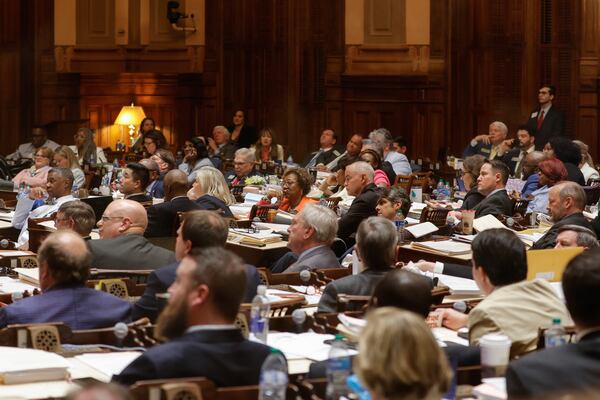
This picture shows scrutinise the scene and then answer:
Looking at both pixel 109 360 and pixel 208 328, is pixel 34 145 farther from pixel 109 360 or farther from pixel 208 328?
pixel 208 328

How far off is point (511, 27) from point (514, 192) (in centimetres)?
649

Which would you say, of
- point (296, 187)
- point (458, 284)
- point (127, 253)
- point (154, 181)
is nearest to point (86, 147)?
point (154, 181)

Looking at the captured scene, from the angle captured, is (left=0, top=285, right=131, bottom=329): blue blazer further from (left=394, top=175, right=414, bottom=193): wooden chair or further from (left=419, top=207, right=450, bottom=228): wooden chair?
(left=394, top=175, right=414, bottom=193): wooden chair

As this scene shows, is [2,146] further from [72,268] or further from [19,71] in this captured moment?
[72,268]

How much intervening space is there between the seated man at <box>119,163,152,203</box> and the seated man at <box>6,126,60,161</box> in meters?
6.55

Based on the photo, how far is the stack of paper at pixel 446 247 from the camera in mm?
7707

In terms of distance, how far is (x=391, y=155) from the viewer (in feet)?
48.5

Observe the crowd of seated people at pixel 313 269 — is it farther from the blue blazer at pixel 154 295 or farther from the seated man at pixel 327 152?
the seated man at pixel 327 152

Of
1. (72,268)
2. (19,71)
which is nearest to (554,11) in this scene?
(19,71)

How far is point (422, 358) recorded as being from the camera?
111 inches

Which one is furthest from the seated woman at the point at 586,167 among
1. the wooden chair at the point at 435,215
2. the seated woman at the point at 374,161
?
the wooden chair at the point at 435,215

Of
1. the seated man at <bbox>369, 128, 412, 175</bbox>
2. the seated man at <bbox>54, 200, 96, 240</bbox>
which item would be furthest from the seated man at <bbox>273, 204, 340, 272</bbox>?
the seated man at <bbox>369, 128, 412, 175</bbox>

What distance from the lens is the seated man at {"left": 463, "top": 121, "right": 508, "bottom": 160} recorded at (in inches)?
593

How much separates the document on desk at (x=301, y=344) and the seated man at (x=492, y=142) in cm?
1029
